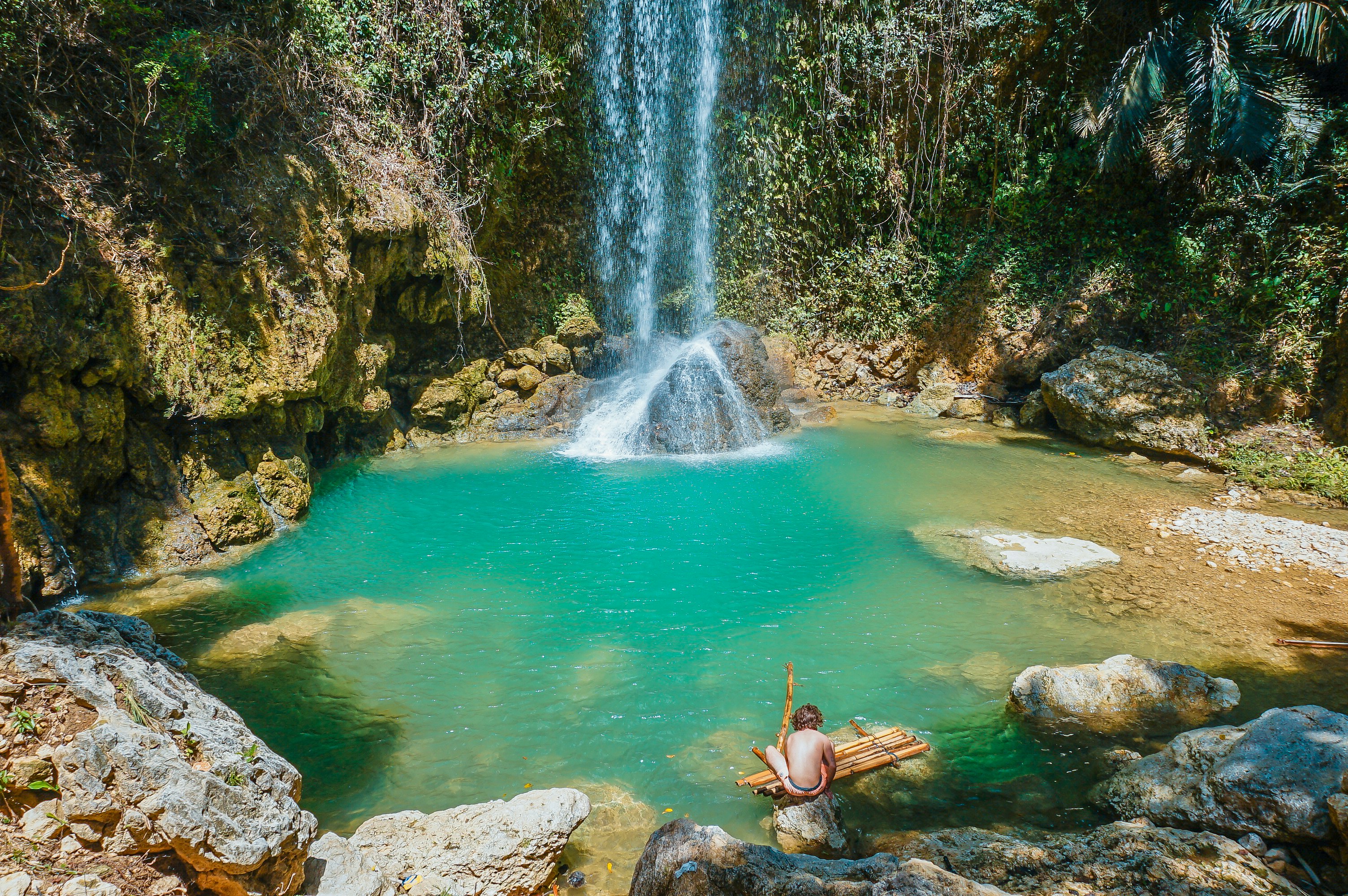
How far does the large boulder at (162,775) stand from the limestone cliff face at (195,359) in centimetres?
331

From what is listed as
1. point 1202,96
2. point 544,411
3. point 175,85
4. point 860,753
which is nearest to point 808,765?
point 860,753

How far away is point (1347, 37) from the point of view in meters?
9.22

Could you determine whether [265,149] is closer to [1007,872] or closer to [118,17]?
[118,17]

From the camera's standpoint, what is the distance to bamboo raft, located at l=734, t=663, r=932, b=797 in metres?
4.18

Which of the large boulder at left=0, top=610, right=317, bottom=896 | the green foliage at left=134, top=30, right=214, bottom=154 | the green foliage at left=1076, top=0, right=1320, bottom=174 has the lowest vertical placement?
the large boulder at left=0, top=610, right=317, bottom=896

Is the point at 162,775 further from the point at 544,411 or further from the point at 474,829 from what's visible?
the point at 544,411

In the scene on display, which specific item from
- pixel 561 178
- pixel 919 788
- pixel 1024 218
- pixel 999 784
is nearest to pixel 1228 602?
pixel 999 784

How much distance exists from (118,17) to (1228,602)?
42.1 ft

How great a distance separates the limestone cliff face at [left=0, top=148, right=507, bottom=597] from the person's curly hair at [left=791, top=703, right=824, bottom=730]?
20.3ft

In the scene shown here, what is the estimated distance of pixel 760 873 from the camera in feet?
8.57

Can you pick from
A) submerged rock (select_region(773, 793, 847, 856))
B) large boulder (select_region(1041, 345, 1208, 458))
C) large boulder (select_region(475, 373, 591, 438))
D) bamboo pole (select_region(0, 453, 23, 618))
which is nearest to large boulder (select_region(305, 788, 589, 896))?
submerged rock (select_region(773, 793, 847, 856))

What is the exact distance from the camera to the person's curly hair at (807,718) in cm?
424

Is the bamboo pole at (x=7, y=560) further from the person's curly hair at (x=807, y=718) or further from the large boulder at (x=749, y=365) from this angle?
the large boulder at (x=749, y=365)

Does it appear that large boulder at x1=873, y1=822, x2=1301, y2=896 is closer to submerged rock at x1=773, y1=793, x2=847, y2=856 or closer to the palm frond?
submerged rock at x1=773, y1=793, x2=847, y2=856
